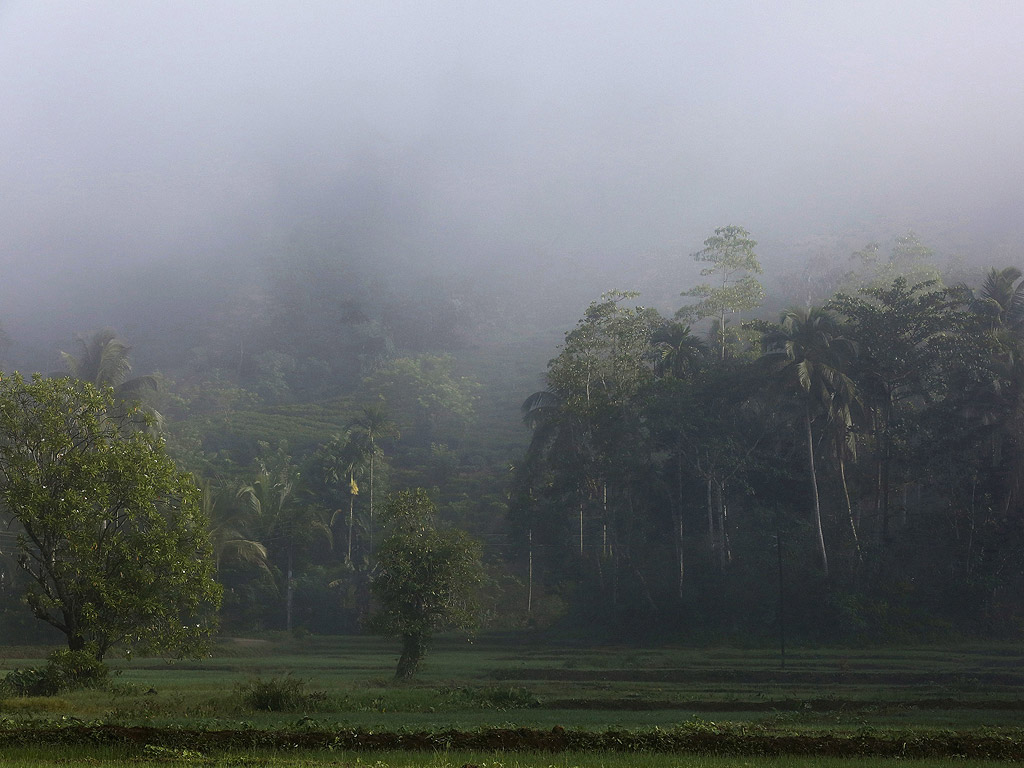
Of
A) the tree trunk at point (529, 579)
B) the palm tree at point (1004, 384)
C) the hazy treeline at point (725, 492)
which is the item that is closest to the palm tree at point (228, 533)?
the hazy treeline at point (725, 492)

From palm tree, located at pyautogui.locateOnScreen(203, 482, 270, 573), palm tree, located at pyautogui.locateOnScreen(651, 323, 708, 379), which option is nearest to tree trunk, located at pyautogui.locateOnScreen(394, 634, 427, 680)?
palm tree, located at pyautogui.locateOnScreen(203, 482, 270, 573)

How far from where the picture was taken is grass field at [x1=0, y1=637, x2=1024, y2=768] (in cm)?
1634

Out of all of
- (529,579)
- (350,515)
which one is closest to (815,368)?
(529,579)

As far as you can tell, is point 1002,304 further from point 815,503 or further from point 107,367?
point 107,367

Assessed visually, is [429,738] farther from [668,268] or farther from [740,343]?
[668,268]

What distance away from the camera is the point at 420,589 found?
3300 cm

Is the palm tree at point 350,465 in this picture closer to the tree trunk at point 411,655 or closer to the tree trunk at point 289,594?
the tree trunk at point 289,594

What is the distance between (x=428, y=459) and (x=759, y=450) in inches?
1613

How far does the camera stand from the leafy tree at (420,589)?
3300 centimetres

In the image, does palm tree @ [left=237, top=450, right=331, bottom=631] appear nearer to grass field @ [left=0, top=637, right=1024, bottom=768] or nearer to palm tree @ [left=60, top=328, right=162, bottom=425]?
palm tree @ [left=60, top=328, right=162, bottom=425]

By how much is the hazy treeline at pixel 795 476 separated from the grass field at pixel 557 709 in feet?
21.6

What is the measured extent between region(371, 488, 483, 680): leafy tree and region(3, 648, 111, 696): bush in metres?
10.1

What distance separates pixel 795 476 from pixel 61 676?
4339 cm

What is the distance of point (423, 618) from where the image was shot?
33.1m
